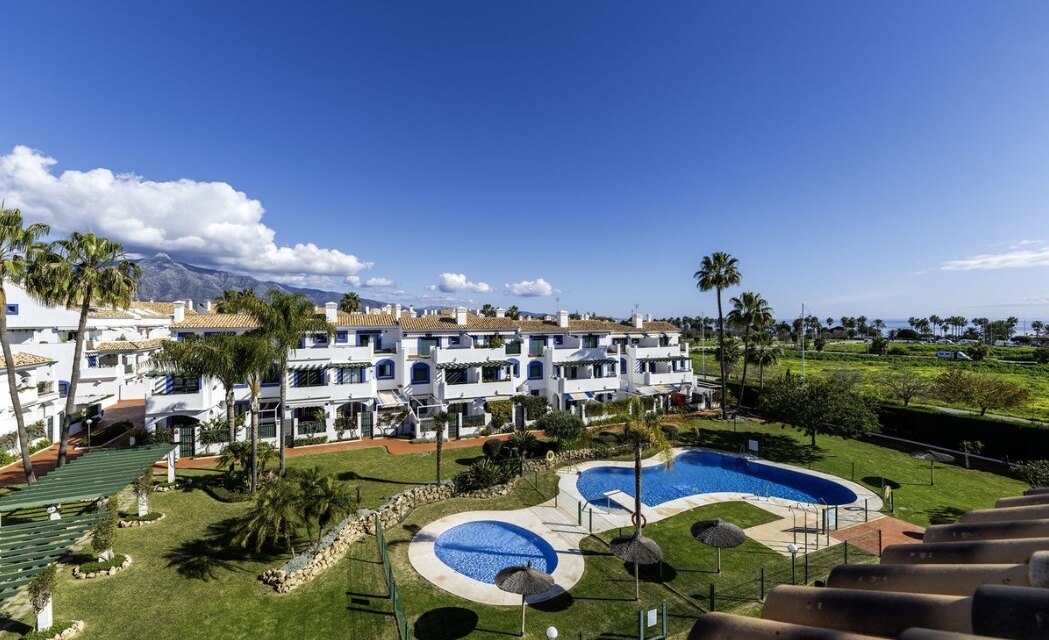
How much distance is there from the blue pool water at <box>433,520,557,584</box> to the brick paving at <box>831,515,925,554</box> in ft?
48.3

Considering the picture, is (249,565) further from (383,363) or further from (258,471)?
(383,363)

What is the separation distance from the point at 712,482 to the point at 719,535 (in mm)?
13713

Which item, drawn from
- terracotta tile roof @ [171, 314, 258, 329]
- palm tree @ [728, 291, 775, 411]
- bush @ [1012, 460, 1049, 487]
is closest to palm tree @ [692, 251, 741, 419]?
palm tree @ [728, 291, 775, 411]

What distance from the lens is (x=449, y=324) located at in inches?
1843

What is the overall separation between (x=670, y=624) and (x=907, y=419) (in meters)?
39.3

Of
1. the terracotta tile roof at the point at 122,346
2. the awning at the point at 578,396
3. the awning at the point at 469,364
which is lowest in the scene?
the awning at the point at 578,396

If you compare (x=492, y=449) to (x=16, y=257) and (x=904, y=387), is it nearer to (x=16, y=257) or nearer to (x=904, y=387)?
(x=16, y=257)

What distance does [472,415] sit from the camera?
135 feet

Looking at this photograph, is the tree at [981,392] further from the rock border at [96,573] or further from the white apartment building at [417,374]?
the rock border at [96,573]

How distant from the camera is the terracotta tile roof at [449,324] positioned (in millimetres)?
45031

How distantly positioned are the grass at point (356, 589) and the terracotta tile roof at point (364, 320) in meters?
20.2

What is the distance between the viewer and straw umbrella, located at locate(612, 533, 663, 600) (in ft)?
56.2

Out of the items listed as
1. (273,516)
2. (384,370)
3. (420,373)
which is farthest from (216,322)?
(273,516)

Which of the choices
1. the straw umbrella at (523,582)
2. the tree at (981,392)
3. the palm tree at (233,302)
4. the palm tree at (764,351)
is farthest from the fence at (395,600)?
the tree at (981,392)
